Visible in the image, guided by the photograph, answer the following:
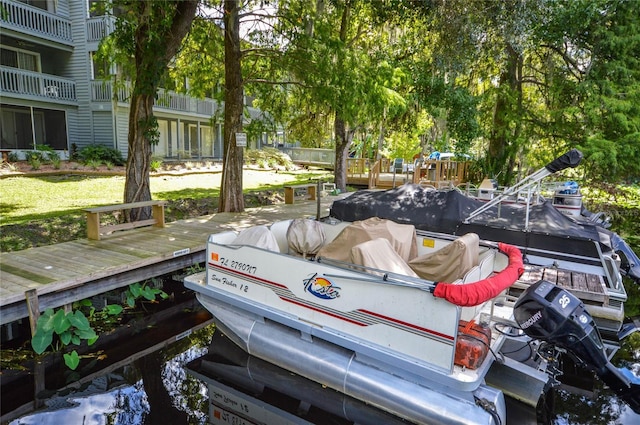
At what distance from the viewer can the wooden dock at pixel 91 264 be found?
16.4 ft

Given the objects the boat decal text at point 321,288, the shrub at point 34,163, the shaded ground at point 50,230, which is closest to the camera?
the boat decal text at point 321,288

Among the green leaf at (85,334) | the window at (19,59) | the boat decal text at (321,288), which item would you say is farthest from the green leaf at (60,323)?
the window at (19,59)

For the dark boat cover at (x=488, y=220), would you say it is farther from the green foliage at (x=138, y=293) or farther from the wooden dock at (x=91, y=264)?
the green foliage at (x=138, y=293)

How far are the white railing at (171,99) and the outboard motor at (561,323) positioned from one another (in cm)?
1361

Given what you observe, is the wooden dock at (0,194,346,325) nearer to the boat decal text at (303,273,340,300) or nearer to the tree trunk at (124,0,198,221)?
Answer: the tree trunk at (124,0,198,221)

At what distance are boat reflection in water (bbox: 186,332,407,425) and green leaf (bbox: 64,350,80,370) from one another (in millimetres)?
1231

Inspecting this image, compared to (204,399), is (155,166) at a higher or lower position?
higher

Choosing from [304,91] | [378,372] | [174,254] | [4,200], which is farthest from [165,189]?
[378,372]

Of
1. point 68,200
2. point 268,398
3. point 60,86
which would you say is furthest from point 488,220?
point 60,86

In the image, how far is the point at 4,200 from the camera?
9.92 metres

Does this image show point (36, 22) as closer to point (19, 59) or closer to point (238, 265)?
point (19, 59)

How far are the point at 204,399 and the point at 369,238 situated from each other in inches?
100

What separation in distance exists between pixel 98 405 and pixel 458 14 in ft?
35.9

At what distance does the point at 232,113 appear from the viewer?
10016 millimetres
